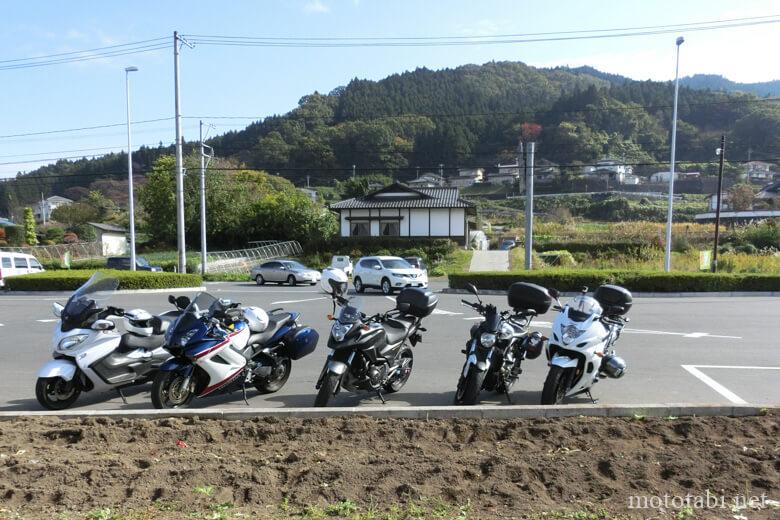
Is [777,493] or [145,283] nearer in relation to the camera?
[777,493]

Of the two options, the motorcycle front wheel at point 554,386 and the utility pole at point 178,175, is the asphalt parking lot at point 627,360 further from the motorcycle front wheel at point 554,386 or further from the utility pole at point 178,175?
the utility pole at point 178,175

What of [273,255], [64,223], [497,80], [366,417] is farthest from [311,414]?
[497,80]

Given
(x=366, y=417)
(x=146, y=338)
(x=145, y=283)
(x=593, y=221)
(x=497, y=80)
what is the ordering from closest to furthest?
(x=366, y=417)
(x=146, y=338)
(x=145, y=283)
(x=593, y=221)
(x=497, y=80)

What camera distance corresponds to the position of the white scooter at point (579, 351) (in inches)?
231

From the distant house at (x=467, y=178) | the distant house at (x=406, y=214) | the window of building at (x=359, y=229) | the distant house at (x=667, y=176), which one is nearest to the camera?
the distant house at (x=406, y=214)

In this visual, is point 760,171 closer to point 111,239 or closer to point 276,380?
point 111,239

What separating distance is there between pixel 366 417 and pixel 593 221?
80744 millimetres

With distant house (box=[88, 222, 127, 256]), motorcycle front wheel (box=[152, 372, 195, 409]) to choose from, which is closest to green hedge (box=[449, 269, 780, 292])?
motorcycle front wheel (box=[152, 372, 195, 409])

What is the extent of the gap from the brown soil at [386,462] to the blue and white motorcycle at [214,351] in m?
0.65


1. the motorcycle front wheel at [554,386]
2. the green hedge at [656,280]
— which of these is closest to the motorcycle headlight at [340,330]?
the motorcycle front wheel at [554,386]

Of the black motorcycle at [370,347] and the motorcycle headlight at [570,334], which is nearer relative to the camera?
the black motorcycle at [370,347]

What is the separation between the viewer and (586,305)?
603 cm

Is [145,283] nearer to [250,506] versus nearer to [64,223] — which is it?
[250,506]

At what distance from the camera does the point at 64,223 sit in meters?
73.8
